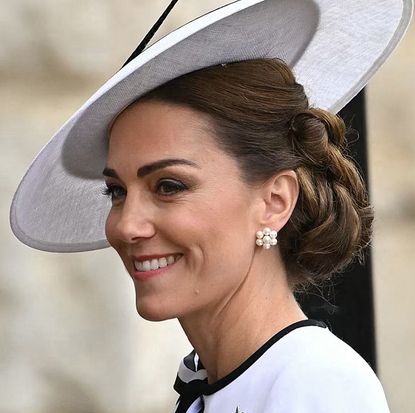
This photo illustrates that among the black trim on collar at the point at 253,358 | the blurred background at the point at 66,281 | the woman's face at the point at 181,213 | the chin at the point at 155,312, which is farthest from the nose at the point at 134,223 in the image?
the blurred background at the point at 66,281

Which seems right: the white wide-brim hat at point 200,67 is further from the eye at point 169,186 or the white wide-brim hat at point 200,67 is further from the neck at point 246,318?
the neck at point 246,318

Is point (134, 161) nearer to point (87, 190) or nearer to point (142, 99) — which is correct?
point (142, 99)

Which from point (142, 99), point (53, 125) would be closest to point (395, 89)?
point (53, 125)

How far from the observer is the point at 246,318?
2059mm

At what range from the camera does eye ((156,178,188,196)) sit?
1979 mm

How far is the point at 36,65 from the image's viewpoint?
3.24 meters

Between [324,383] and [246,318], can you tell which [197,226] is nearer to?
[246,318]

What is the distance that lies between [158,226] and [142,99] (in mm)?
228

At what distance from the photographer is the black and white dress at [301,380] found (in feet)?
6.10

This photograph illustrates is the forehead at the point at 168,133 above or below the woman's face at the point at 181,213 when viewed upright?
above

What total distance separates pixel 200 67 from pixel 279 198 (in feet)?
0.86

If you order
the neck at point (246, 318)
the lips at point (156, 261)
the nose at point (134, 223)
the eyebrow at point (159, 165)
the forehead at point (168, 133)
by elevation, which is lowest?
the neck at point (246, 318)

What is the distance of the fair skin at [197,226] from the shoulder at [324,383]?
0.44 ft

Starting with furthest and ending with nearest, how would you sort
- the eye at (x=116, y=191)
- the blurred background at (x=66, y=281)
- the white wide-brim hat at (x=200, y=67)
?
the blurred background at (x=66, y=281) → the eye at (x=116, y=191) → the white wide-brim hat at (x=200, y=67)
